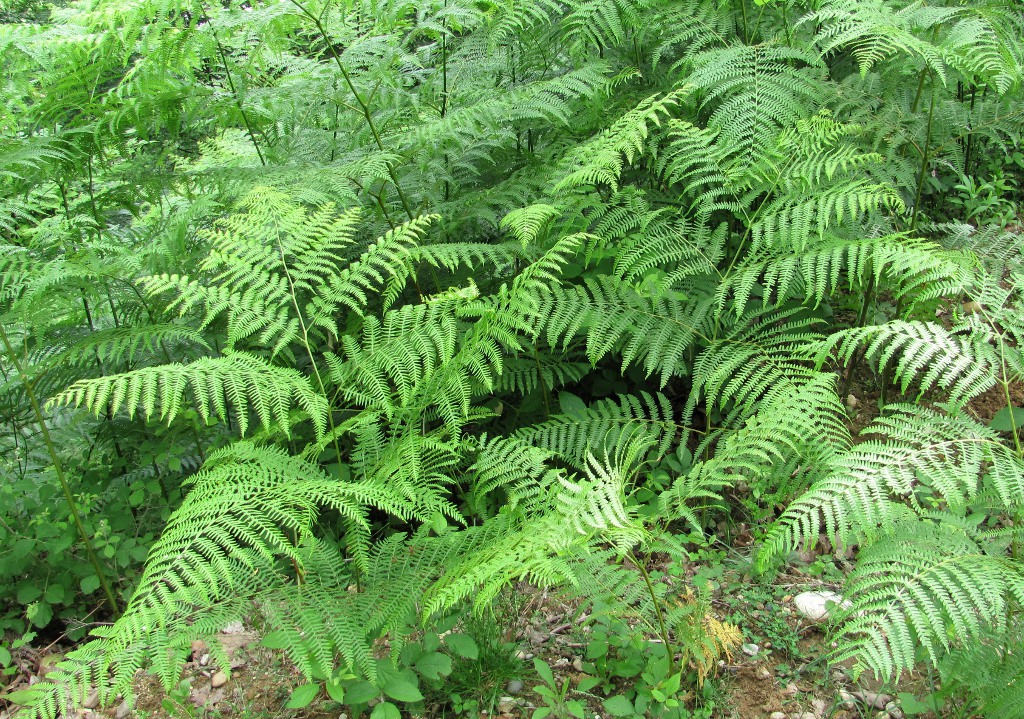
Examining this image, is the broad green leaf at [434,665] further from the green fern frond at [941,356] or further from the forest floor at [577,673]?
the green fern frond at [941,356]

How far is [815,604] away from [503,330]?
1216mm

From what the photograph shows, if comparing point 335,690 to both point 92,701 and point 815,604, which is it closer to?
point 92,701

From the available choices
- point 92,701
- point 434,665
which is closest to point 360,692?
point 434,665

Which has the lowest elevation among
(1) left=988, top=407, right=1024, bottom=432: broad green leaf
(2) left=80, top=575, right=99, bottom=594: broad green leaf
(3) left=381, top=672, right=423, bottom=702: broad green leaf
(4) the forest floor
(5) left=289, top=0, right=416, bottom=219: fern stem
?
(4) the forest floor

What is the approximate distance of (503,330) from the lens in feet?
6.57

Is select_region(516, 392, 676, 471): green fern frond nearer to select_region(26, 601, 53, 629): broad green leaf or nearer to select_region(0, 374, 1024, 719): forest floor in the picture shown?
select_region(0, 374, 1024, 719): forest floor

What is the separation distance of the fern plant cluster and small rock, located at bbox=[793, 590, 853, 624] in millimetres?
99

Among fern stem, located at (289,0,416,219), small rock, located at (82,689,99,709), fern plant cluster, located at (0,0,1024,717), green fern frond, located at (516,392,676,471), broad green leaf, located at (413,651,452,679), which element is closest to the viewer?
fern plant cluster, located at (0,0,1024,717)

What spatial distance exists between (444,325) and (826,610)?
4.47 feet

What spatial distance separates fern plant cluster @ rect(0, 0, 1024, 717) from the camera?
1.62 m

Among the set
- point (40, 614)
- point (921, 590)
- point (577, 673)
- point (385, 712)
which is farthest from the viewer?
point (40, 614)

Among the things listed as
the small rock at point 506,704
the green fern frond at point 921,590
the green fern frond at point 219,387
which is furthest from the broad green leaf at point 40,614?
the green fern frond at point 921,590

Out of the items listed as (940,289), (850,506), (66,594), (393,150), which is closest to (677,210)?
(940,289)

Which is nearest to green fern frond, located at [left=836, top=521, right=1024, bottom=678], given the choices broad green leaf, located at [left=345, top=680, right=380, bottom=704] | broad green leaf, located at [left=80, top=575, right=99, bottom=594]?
broad green leaf, located at [left=345, top=680, right=380, bottom=704]
